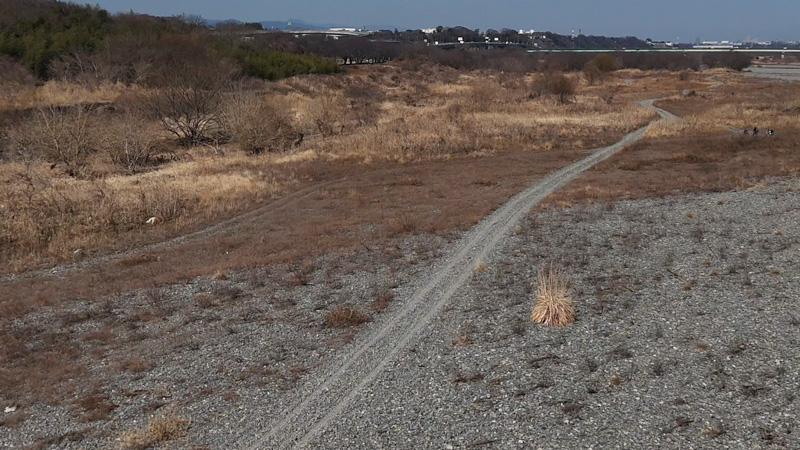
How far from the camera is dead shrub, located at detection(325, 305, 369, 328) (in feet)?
38.0

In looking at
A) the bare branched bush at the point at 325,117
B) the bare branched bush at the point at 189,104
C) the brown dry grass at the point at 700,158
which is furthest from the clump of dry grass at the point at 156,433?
the bare branched bush at the point at 325,117

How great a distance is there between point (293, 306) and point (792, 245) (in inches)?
486

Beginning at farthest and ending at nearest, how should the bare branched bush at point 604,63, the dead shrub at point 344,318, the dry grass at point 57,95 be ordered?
1. the bare branched bush at point 604,63
2. the dry grass at point 57,95
3. the dead shrub at point 344,318

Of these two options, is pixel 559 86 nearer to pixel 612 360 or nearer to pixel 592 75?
pixel 592 75

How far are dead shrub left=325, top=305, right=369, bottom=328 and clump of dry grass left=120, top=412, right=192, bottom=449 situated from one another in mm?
3792

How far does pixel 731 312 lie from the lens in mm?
11625

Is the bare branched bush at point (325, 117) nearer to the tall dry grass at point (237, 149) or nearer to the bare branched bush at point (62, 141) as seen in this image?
the tall dry grass at point (237, 149)

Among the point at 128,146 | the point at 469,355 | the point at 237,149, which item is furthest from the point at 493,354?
the point at 237,149

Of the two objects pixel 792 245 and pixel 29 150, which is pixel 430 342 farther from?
pixel 29 150

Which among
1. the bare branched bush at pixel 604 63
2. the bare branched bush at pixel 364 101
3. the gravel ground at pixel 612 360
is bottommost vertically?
the gravel ground at pixel 612 360

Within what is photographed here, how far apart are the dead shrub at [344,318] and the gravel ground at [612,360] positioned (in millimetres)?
1448

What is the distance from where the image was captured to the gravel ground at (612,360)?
788 centimetres

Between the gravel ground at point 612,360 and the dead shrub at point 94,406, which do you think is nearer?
the gravel ground at point 612,360

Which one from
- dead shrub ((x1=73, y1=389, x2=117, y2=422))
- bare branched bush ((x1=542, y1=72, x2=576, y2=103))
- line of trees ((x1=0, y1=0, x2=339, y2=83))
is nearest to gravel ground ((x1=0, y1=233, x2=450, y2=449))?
A: dead shrub ((x1=73, y1=389, x2=117, y2=422))
